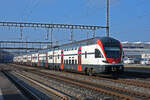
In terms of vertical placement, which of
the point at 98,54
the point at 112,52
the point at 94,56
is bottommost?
the point at 94,56

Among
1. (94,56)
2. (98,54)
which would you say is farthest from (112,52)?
(94,56)

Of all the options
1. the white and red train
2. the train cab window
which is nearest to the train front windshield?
the white and red train

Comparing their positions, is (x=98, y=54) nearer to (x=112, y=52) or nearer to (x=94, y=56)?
(x=94, y=56)

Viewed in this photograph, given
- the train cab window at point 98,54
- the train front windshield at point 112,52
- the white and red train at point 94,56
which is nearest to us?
the white and red train at point 94,56

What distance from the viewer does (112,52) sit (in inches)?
723

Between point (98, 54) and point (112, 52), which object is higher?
point (112, 52)

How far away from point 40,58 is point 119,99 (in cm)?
3237

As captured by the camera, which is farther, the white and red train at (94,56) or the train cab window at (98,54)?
the train cab window at (98,54)

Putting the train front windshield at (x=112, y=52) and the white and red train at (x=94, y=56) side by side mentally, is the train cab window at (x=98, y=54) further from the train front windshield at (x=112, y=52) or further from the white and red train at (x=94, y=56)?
the train front windshield at (x=112, y=52)

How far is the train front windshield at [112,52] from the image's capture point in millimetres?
18092

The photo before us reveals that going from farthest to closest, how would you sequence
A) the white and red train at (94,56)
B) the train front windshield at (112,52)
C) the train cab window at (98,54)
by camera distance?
the train cab window at (98,54) → the train front windshield at (112,52) → the white and red train at (94,56)

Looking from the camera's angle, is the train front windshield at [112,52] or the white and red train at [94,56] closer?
the white and red train at [94,56]

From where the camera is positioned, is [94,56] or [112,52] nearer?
[112,52]

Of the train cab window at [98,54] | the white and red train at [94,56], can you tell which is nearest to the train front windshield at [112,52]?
the white and red train at [94,56]
